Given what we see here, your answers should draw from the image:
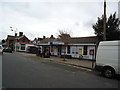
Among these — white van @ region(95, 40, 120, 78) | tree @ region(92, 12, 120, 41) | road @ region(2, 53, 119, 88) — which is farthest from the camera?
tree @ region(92, 12, 120, 41)

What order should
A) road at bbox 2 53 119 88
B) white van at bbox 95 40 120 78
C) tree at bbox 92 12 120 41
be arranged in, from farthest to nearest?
tree at bbox 92 12 120 41
white van at bbox 95 40 120 78
road at bbox 2 53 119 88

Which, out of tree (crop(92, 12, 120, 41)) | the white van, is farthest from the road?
tree (crop(92, 12, 120, 41))

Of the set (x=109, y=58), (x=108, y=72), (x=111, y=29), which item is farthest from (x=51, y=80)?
(x=111, y=29)

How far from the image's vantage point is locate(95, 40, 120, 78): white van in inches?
278

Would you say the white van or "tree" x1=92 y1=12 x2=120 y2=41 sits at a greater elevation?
"tree" x1=92 y1=12 x2=120 y2=41

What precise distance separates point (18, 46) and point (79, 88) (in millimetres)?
44287

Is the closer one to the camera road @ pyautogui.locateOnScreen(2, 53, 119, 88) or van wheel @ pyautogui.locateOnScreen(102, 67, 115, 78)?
road @ pyautogui.locateOnScreen(2, 53, 119, 88)

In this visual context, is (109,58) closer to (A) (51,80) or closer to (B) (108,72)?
(B) (108,72)

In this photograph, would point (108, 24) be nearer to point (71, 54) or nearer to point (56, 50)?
point (71, 54)

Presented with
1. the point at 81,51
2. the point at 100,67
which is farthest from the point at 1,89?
the point at 81,51

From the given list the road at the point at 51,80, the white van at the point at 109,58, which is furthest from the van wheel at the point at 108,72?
the road at the point at 51,80

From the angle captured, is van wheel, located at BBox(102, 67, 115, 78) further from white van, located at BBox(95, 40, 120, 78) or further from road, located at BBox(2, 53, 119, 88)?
road, located at BBox(2, 53, 119, 88)

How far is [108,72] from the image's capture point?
745 centimetres

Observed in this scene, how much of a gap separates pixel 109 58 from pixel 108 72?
3.12ft
